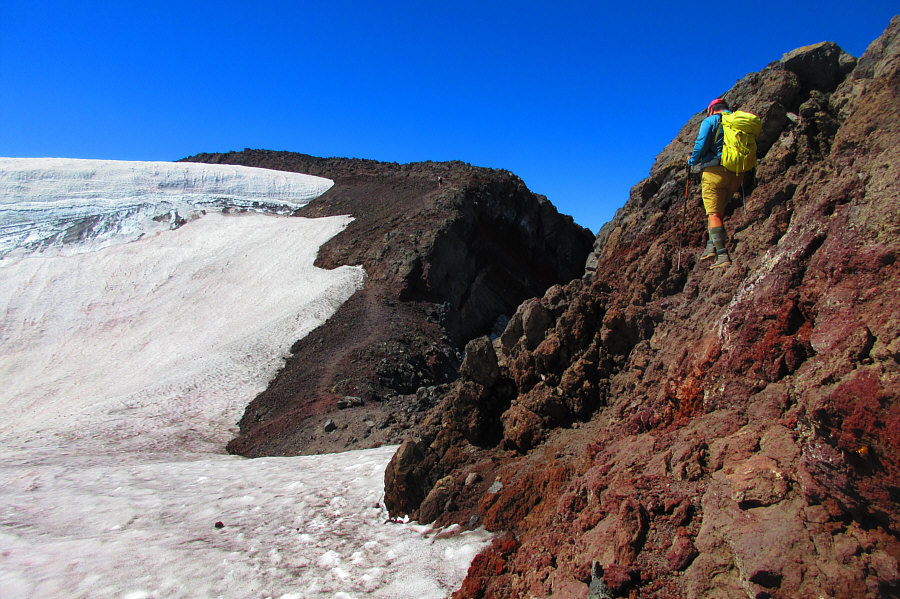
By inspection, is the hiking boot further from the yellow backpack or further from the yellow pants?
the yellow backpack

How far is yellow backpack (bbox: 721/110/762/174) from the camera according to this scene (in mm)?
5797

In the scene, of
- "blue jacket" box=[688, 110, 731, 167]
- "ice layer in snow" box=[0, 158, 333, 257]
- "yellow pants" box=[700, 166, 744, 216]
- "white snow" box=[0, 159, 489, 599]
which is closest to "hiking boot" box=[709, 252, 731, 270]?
"yellow pants" box=[700, 166, 744, 216]

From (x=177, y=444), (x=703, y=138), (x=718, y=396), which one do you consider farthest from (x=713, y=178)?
(x=177, y=444)

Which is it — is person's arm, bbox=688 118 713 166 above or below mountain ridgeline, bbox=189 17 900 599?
above

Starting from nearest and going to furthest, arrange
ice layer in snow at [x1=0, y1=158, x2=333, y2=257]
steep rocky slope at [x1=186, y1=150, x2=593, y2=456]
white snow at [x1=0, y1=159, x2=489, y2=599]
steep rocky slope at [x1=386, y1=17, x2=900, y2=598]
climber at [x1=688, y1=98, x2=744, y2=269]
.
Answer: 1. steep rocky slope at [x1=386, y1=17, x2=900, y2=598]
2. climber at [x1=688, y1=98, x2=744, y2=269]
3. white snow at [x1=0, y1=159, x2=489, y2=599]
4. steep rocky slope at [x1=186, y1=150, x2=593, y2=456]
5. ice layer in snow at [x1=0, y1=158, x2=333, y2=257]

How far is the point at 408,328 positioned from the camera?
22562mm

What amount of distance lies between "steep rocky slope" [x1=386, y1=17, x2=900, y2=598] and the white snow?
4.72ft

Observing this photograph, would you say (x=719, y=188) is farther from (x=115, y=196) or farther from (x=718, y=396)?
(x=115, y=196)

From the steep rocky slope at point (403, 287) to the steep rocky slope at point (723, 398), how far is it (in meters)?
6.46

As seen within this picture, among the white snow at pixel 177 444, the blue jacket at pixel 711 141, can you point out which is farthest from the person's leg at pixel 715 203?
the white snow at pixel 177 444

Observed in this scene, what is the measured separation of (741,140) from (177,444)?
14.8m

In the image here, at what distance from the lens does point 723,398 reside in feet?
14.7

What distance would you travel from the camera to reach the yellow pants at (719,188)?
6039 millimetres

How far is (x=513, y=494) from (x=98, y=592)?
5.00 metres
